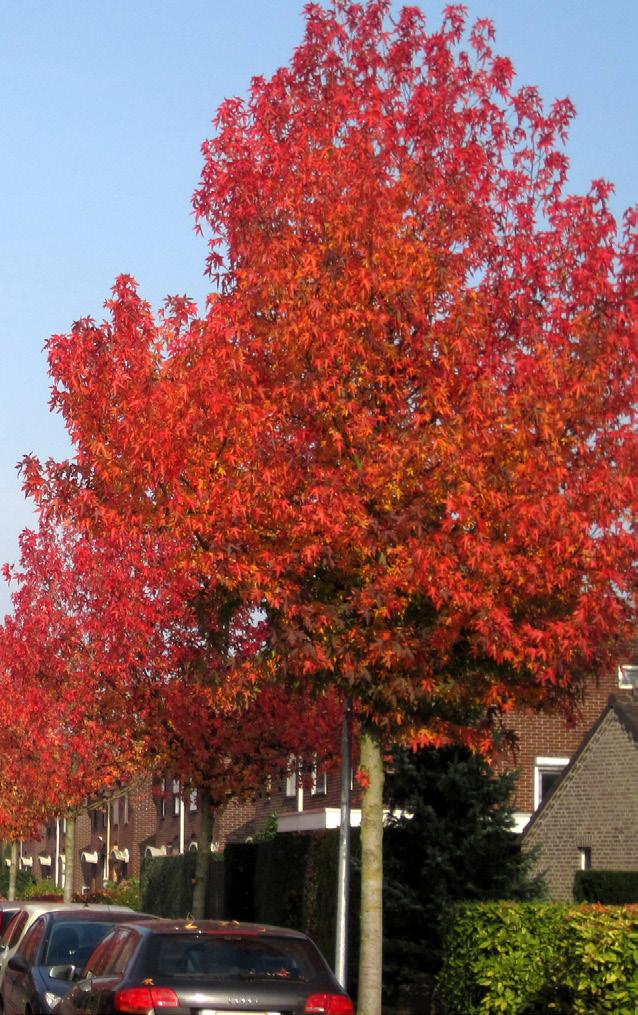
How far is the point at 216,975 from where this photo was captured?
10992 millimetres

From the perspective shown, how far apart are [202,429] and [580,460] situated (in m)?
3.59

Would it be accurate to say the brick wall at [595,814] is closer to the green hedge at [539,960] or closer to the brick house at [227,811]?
the brick house at [227,811]

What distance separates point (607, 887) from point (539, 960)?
10399 mm

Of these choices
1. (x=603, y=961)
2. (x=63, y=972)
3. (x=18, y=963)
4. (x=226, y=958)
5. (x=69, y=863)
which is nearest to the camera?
(x=226, y=958)

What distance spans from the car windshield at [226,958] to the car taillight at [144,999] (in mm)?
185

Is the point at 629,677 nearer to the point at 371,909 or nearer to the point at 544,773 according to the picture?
the point at 544,773

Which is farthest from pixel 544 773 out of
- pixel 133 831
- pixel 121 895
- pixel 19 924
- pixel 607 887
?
pixel 133 831

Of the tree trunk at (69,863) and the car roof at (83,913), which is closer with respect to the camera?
the car roof at (83,913)


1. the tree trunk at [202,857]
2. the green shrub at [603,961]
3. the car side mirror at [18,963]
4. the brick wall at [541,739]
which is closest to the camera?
the green shrub at [603,961]

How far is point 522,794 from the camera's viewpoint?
35875 millimetres

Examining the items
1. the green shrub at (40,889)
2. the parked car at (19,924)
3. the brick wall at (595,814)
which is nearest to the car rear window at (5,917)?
the parked car at (19,924)

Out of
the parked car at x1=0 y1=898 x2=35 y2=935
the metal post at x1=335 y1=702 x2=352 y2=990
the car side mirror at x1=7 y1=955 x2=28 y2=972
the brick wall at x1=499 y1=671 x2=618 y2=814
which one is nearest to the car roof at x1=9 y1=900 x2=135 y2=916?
the car side mirror at x1=7 y1=955 x2=28 y2=972

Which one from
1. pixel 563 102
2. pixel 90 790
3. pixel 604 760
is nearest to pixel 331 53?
pixel 563 102

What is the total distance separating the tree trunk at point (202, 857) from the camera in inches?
1076
